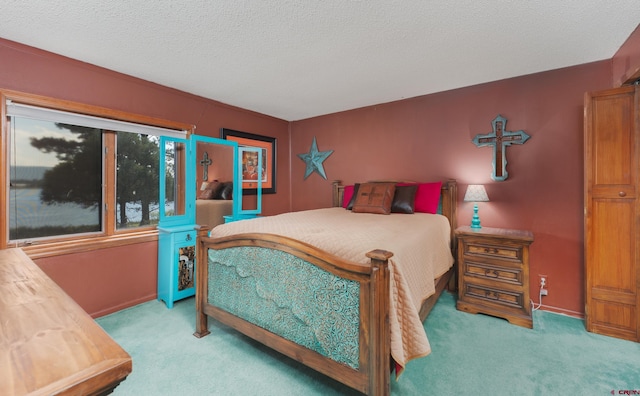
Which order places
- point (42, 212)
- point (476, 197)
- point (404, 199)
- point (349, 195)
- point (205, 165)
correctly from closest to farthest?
point (42, 212) < point (476, 197) < point (404, 199) < point (205, 165) < point (349, 195)

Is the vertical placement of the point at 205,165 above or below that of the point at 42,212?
above

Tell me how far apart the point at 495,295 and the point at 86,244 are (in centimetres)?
380

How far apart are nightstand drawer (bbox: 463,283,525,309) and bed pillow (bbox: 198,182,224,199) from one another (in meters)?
3.02

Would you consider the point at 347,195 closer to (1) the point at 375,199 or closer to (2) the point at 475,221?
(1) the point at 375,199

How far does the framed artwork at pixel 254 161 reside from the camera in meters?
3.98

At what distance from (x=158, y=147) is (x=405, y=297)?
3.06 m

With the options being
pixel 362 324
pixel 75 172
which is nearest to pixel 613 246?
pixel 362 324

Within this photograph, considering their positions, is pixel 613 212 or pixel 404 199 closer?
pixel 613 212

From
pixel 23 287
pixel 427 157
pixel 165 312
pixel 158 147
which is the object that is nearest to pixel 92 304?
pixel 165 312

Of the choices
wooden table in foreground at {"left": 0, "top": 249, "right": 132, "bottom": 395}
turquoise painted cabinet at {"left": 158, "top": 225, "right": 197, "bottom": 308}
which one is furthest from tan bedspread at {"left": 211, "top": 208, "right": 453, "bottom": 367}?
wooden table in foreground at {"left": 0, "top": 249, "right": 132, "bottom": 395}

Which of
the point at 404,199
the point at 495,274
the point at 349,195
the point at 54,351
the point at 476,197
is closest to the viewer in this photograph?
the point at 54,351

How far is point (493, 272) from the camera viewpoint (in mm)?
2598

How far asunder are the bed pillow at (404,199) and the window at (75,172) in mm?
2662

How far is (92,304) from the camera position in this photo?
263 cm
